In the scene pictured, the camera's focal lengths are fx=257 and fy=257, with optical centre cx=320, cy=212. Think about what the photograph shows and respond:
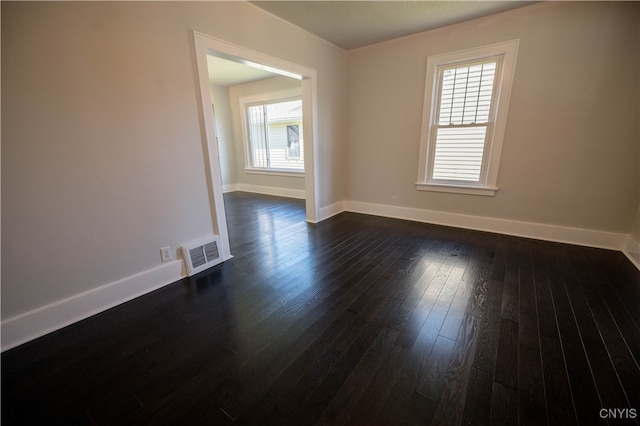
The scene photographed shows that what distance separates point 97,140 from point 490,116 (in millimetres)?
4035

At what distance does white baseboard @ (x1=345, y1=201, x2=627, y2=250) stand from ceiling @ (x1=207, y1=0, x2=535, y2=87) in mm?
2431

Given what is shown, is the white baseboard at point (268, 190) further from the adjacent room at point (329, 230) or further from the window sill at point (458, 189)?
the window sill at point (458, 189)

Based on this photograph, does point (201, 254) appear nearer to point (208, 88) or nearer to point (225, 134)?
point (208, 88)

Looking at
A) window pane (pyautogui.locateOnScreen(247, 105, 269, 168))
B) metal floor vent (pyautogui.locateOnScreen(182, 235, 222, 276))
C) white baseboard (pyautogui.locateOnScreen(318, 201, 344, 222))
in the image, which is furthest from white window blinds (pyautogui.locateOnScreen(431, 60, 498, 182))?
window pane (pyautogui.locateOnScreen(247, 105, 269, 168))

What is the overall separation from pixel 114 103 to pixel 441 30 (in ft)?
12.2

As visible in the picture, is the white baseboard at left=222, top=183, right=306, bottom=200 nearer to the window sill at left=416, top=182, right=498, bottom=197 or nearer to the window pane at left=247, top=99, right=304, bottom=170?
the window pane at left=247, top=99, right=304, bottom=170

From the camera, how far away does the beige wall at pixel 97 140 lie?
5.08 feet

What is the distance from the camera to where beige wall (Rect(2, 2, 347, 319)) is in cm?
155

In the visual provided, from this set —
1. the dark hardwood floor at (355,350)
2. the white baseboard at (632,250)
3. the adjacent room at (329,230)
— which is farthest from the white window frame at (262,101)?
the white baseboard at (632,250)

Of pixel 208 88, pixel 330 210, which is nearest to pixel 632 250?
pixel 330 210

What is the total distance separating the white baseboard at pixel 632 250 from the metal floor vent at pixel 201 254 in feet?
13.5

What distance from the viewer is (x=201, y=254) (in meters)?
2.55

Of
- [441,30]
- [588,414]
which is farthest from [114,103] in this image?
[441,30]

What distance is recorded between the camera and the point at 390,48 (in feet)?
12.2
